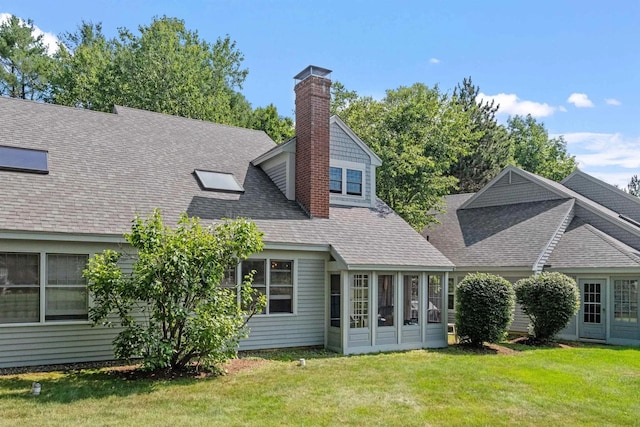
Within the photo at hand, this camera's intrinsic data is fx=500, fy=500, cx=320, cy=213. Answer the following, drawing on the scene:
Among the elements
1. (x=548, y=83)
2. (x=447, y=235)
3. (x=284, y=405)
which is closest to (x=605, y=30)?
(x=548, y=83)

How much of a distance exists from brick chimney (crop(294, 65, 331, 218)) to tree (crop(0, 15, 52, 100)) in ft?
68.4

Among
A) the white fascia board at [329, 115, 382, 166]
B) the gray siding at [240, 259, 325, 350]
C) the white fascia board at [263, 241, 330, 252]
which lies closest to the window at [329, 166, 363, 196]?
the white fascia board at [329, 115, 382, 166]

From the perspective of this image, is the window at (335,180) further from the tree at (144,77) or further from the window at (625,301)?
the tree at (144,77)

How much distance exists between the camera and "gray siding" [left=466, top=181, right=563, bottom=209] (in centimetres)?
1973

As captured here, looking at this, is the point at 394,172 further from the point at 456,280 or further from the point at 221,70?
the point at 221,70

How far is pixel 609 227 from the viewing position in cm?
1719

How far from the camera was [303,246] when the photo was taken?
1187cm

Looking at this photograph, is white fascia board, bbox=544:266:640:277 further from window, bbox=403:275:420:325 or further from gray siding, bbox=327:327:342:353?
gray siding, bbox=327:327:342:353

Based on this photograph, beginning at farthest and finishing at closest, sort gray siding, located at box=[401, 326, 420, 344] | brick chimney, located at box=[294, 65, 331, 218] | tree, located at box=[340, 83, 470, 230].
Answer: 1. tree, located at box=[340, 83, 470, 230]
2. brick chimney, located at box=[294, 65, 331, 218]
3. gray siding, located at box=[401, 326, 420, 344]

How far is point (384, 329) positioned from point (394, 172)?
8.88m

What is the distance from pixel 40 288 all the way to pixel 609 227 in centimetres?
1710


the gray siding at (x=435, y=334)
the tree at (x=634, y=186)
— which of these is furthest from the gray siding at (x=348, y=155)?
the tree at (x=634, y=186)

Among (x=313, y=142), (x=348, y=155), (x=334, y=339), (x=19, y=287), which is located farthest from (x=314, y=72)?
(x=19, y=287)

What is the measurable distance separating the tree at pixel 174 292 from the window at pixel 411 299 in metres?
5.42
